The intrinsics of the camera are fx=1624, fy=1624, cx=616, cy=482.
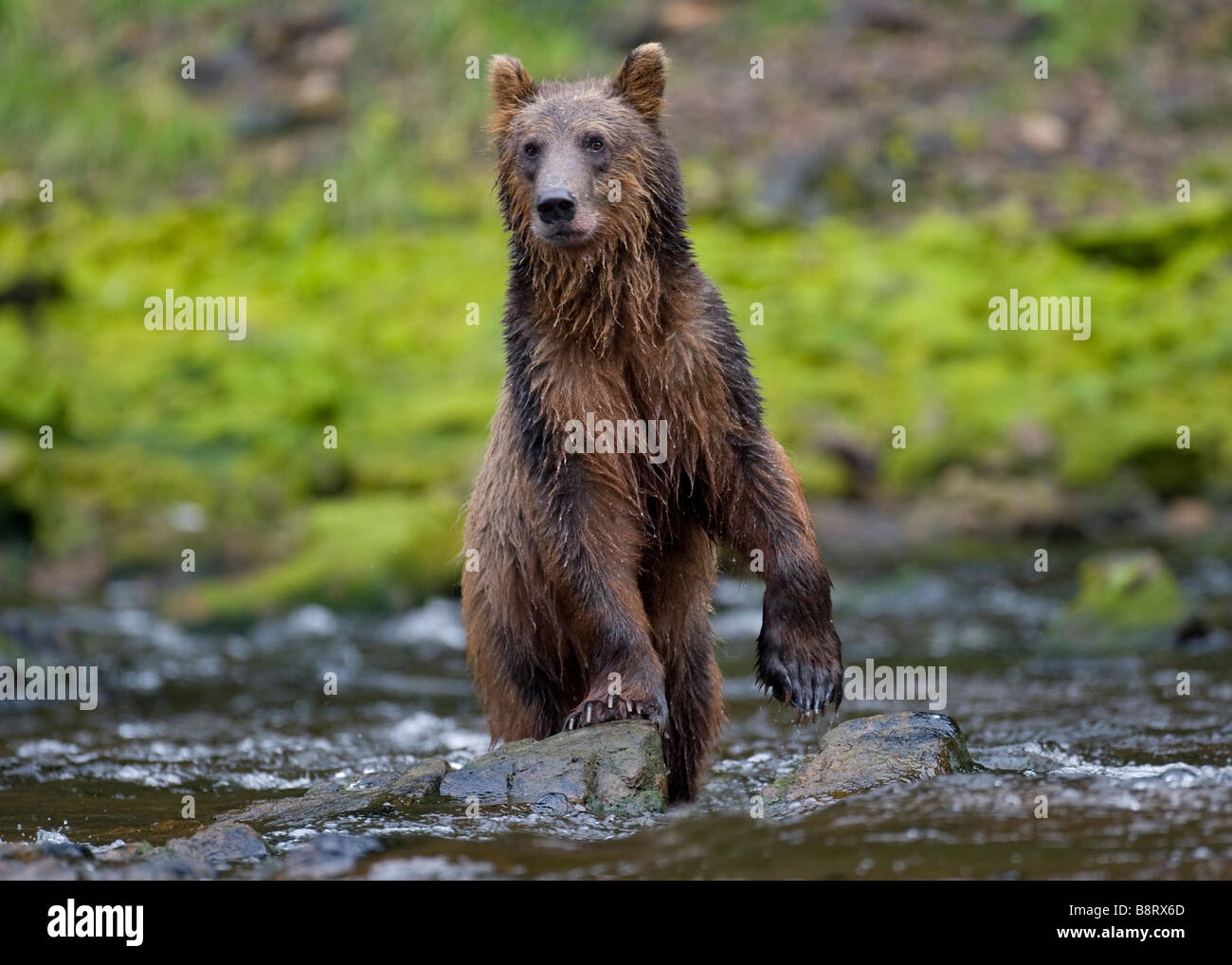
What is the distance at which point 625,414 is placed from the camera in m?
7.09

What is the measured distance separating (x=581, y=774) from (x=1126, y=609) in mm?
6124

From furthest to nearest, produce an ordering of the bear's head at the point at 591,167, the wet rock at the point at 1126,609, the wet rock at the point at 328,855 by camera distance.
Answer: the wet rock at the point at 1126,609 → the bear's head at the point at 591,167 → the wet rock at the point at 328,855

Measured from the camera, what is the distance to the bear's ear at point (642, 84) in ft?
24.3

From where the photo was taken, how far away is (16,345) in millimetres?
16922

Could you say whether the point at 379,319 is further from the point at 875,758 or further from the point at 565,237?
the point at 875,758

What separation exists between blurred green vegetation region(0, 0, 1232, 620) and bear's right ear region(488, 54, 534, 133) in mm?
6764

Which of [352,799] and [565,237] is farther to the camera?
[565,237]

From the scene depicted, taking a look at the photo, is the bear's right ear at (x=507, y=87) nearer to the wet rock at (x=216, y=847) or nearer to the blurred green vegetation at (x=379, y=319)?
the wet rock at (x=216, y=847)

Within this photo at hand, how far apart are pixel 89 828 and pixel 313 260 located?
51.3 feet

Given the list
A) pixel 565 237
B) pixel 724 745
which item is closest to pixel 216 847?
pixel 565 237

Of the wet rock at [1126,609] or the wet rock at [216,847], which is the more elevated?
the wet rock at [1126,609]

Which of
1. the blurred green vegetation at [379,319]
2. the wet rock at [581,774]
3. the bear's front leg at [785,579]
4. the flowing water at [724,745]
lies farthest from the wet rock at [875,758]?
the blurred green vegetation at [379,319]

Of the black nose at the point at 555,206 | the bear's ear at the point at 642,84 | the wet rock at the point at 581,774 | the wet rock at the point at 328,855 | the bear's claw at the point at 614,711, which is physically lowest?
the wet rock at the point at 328,855
